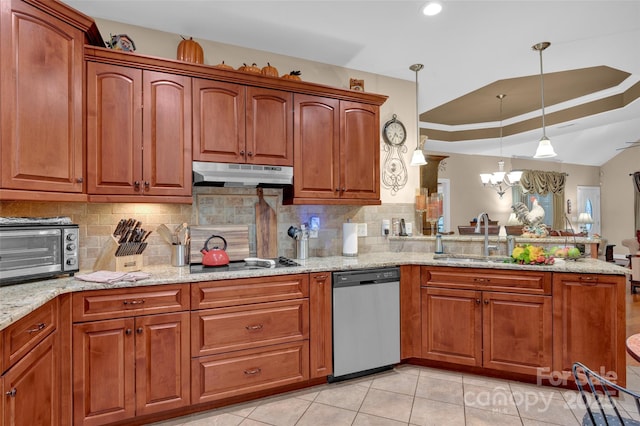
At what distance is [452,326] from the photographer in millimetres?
2799

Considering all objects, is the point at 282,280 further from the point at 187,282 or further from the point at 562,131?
the point at 562,131

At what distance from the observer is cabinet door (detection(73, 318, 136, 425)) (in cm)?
194

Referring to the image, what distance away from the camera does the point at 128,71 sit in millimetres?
2322

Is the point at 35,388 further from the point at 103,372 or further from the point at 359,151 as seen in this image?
the point at 359,151

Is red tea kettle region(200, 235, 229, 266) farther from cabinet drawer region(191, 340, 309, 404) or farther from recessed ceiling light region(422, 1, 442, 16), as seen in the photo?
recessed ceiling light region(422, 1, 442, 16)

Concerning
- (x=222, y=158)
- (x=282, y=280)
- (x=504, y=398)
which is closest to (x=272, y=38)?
(x=222, y=158)

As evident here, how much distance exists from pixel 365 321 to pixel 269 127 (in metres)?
1.70

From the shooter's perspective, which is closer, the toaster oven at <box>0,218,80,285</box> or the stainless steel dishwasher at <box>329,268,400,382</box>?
the toaster oven at <box>0,218,80,285</box>

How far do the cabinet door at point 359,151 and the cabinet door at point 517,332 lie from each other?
4.34 feet

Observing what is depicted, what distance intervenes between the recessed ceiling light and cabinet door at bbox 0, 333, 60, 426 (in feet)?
10.0

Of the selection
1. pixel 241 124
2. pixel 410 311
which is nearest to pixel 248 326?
pixel 410 311

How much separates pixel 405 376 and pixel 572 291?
1.38 metres

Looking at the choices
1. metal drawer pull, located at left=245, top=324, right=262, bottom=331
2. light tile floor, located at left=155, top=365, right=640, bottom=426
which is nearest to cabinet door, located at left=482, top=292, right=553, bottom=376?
light tile floor, located at left=155, top=365, right=640, bottom=426

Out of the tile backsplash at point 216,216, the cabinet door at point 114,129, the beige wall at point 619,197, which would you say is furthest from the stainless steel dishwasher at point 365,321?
the beige wall at point 619,197
